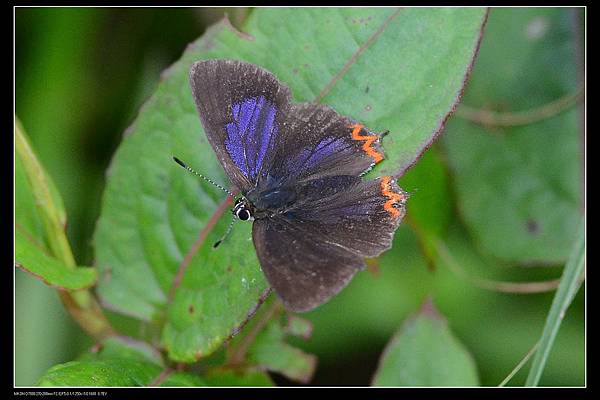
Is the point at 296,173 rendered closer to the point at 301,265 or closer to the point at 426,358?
the point at 301,265

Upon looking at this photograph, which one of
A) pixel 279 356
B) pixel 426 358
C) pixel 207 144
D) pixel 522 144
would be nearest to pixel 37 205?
pixel 207 144

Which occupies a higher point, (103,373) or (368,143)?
(368,143)

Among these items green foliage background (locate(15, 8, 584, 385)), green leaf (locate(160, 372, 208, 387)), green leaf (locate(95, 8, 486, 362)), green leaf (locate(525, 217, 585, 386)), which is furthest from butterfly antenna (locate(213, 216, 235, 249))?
green leaf (locate(525, 217, 585, 386))

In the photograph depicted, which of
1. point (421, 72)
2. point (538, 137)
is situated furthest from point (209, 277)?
point (538, 137)

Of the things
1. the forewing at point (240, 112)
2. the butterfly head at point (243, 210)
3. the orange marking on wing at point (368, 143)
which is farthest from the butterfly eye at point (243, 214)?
the orange marking on wing at point (368, 143)

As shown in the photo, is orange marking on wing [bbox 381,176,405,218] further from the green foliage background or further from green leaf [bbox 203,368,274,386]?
green leaf [bbox 203,368,274,386]
